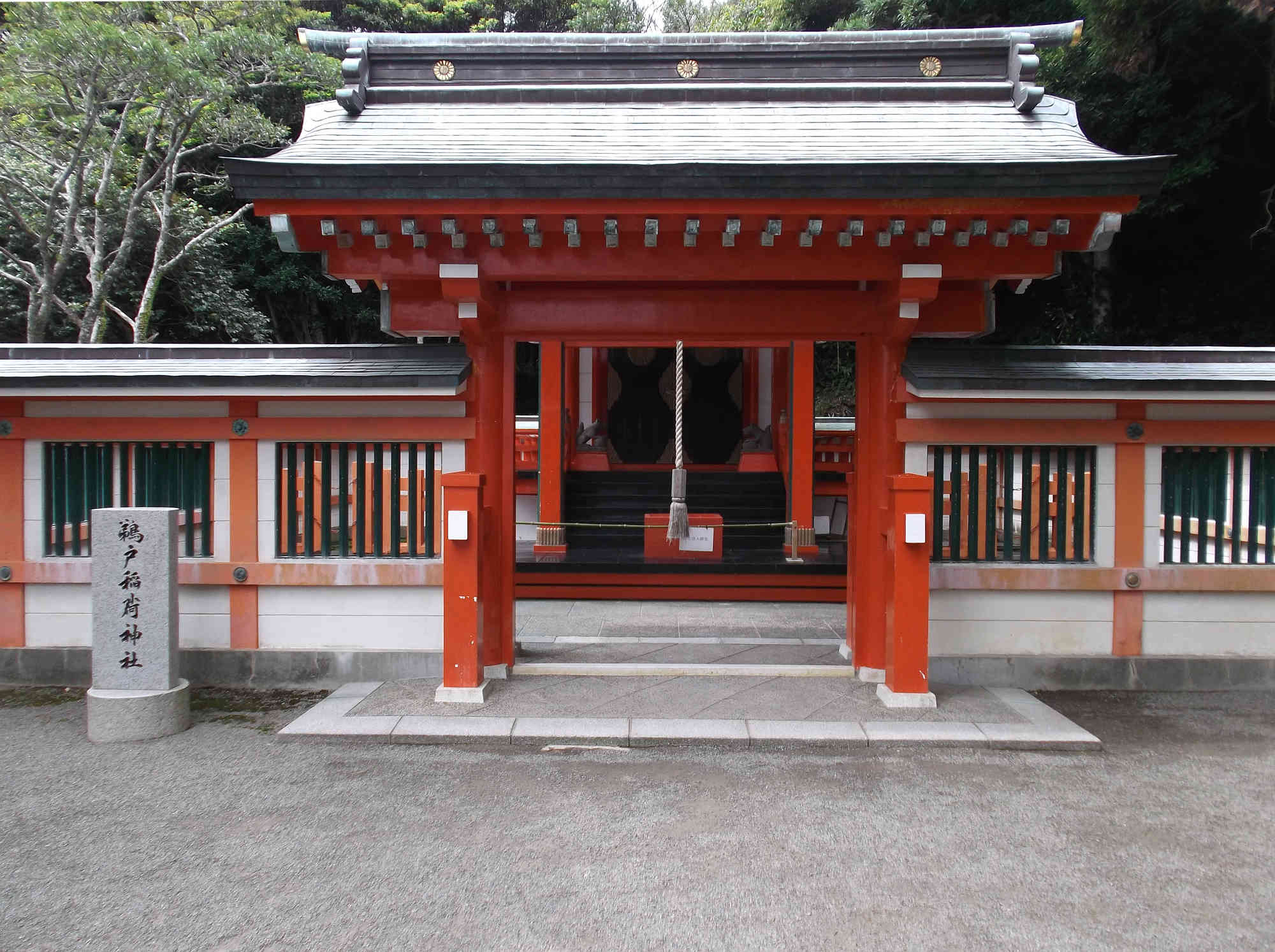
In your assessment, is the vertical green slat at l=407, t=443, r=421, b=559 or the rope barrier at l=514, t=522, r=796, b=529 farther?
the rope barrier at l=514, t=522, r=796, b=529

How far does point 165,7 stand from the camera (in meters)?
15.3

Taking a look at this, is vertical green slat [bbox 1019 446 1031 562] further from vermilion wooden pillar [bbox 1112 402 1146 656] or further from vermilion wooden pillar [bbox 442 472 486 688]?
vermilion wooden pillar [bbox 442 472 486 688]

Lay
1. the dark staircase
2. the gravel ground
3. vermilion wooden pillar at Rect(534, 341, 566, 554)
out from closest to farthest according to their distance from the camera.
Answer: the gravel ground → vermilion wooden pillar at Rect(534, 341, 566, 554) → the dark staircase

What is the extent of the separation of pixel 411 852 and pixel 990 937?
7.74 ft

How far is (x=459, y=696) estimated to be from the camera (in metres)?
5.28

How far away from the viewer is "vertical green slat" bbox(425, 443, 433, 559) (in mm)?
5824

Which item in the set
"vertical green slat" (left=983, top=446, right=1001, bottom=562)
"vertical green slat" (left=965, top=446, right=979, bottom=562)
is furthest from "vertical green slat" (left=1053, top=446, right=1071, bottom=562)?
"vertical green slat" (left=965, top=446, right=979, bottom=562)

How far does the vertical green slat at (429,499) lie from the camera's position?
5824 mm

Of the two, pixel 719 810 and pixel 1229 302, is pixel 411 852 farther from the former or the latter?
Result: pixel 1229 302

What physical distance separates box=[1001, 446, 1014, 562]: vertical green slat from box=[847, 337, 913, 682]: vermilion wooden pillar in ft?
2.58

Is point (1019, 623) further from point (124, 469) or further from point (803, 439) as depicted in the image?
point (124, 469)

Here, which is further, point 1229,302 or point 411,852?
point 1229,302

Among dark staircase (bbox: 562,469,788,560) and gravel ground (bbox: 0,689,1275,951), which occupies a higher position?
dark staircase (bbox: 562,469,788,560)

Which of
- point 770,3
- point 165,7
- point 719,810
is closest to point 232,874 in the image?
point 719,810
